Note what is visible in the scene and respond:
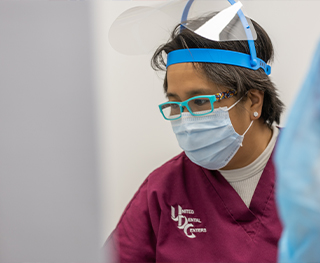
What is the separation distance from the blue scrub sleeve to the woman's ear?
2.80 feet

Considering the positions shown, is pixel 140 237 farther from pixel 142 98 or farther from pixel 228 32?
pixel 228 32

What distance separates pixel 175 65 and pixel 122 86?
41 cm

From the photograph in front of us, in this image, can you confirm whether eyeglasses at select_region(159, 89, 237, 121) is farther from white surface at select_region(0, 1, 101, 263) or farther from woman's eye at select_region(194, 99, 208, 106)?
white surface at select_region(0, 1, 101, 263)

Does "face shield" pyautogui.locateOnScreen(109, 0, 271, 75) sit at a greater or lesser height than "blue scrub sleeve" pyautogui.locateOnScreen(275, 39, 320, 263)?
greater

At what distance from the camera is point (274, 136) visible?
1.25 m

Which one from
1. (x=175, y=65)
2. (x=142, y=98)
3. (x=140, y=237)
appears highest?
(x=175, y=65)

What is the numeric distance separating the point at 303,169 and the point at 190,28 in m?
0.69

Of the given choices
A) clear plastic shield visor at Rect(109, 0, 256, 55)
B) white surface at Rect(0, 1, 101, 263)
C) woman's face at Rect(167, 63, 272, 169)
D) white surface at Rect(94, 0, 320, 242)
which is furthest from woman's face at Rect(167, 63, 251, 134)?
white surface at Rect(0, 1, 101, 263)

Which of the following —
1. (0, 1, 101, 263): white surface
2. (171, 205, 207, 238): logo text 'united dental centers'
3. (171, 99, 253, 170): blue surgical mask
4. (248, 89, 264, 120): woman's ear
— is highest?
(0, 1, 101, 263): white surface

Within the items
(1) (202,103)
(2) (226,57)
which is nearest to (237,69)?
(2) (226,57)

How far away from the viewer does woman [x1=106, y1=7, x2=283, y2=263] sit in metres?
1.13

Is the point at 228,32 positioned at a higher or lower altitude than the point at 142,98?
higher

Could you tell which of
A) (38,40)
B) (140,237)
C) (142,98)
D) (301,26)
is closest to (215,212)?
(140,237)

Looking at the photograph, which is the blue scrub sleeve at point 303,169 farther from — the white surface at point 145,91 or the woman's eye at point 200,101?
the white surface at point 145,91
